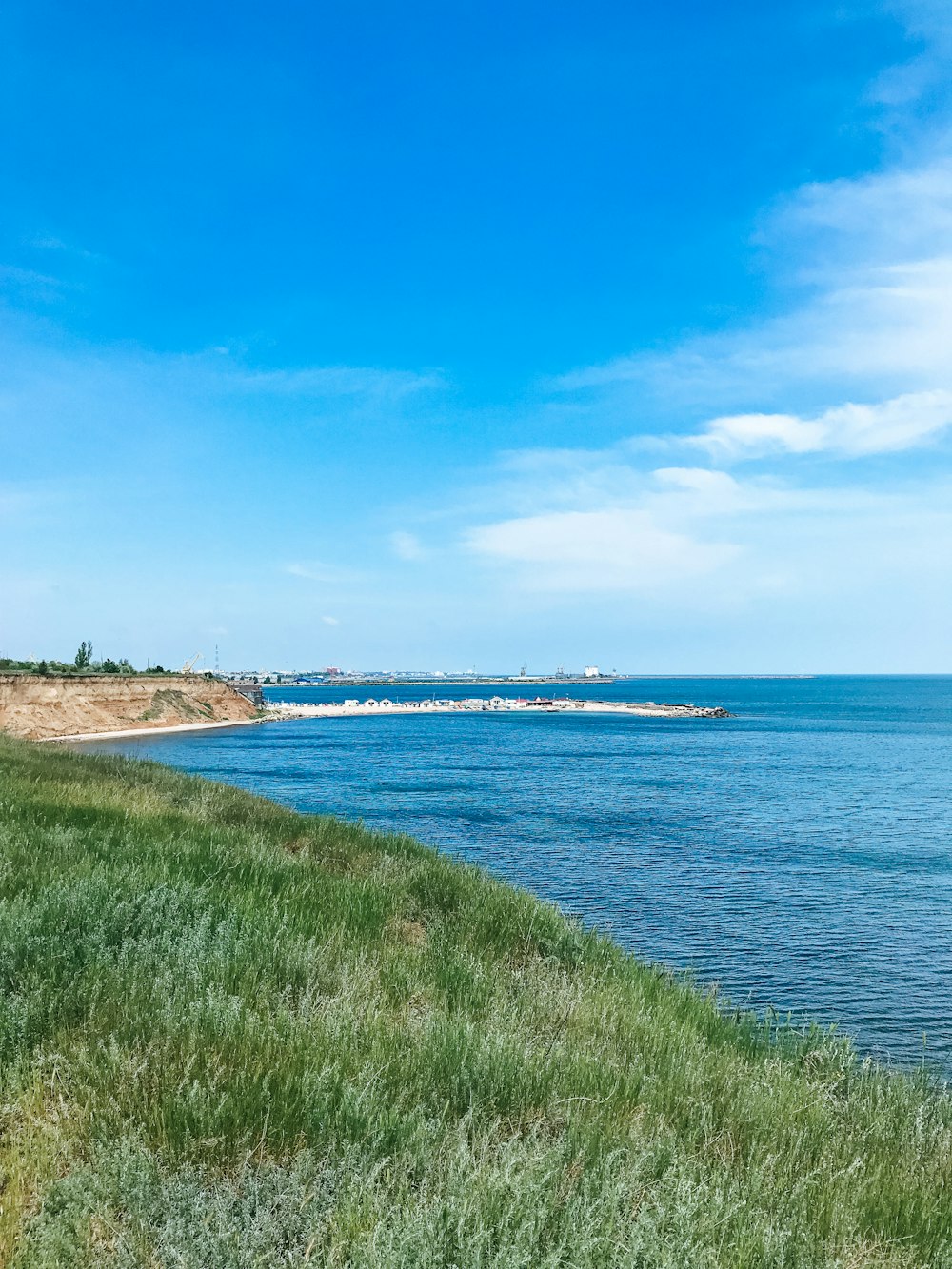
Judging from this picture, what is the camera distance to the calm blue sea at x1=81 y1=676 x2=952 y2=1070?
1530 centimetres

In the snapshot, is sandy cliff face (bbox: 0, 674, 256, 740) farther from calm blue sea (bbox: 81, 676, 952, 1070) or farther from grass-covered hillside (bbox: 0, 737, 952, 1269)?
grass-covered hillside (bbox: 0, 737, 952, 1269)

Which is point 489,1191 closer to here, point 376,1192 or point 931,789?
point 376,1192

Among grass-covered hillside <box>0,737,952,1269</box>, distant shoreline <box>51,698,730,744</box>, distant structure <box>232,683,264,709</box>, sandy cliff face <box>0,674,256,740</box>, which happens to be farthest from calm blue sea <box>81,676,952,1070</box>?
distant structure <box>232,683,264,709</box>

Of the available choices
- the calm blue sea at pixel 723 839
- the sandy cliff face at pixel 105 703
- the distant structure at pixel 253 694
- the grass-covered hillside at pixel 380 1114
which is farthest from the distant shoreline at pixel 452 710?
the grass-covered hillside at pixel 380 1114

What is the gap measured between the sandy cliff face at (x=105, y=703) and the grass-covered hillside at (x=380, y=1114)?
56176mm

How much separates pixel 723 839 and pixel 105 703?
6487 cm

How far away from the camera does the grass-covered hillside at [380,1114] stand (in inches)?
130

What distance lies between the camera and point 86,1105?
3984mm

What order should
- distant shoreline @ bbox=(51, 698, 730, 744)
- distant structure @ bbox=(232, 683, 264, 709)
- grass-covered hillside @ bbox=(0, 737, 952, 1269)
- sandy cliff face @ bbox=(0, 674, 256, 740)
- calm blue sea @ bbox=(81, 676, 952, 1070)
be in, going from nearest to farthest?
grass-covered hillside @ bbox=(0, 737, 952, 1269) < calm blue sea @ bbox=(81, 676, 952, 1070) < sandy cliff face @ bbox=(0, 674, 256, 740) < distant shoreline @ bbox=(51, 698, 730, 744) < distant structure @ bbox=(232, 683, 264, 709)

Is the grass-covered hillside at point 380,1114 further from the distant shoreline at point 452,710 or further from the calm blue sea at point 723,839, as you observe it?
the distant shoreline at point 452,710

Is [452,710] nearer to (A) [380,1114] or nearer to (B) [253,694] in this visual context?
(B) [253,694]

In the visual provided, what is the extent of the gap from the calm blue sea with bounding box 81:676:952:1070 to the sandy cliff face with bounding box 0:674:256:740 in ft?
21.5

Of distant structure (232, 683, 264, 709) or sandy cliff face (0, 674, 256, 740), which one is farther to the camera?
distant structure (232, 683, 264, 709)

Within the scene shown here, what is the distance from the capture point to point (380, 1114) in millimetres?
3971
